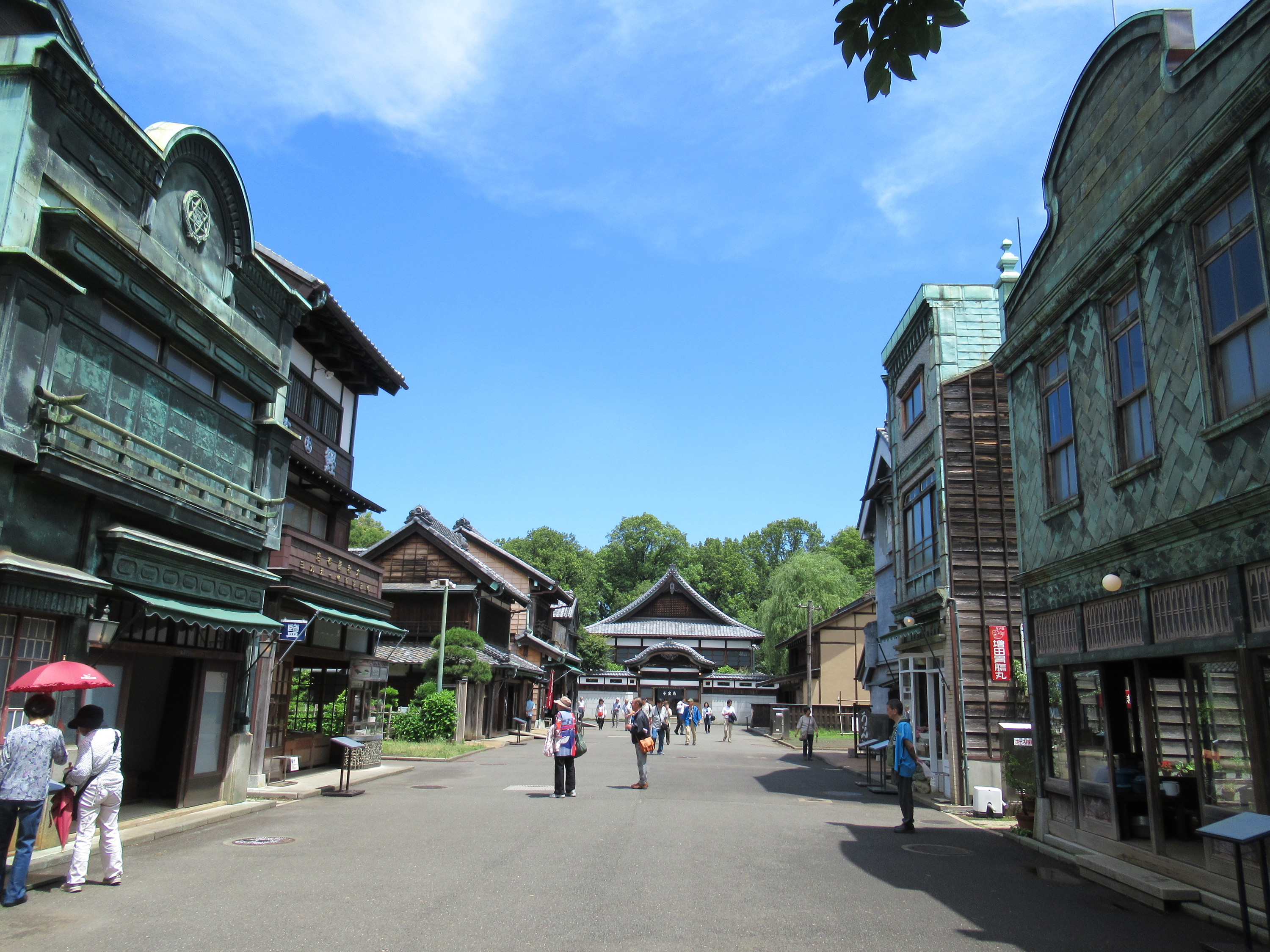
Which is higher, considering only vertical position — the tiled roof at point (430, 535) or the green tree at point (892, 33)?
the tiled roof at point (430, 535)

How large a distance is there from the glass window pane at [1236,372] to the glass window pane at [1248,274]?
28 centimetres

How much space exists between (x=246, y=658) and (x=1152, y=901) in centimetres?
1301

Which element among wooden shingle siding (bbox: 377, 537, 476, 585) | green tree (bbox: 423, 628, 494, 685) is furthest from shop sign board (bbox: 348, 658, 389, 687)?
wooden shingle siding (bbox: 377, 537, 476, 585)

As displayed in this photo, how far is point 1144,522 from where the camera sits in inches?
391

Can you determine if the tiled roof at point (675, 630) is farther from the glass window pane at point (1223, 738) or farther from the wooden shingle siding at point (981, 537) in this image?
the glass window pane at point (1223, 738)

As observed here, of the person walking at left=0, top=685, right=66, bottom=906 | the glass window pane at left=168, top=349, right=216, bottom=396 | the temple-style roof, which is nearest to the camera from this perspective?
the person walking at left=0, top=685, right=66, bottom=906

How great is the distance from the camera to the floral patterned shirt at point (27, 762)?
755cm

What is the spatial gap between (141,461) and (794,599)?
174 feet

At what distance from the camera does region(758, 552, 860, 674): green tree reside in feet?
196

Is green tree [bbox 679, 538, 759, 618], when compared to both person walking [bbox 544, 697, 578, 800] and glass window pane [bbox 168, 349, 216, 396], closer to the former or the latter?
person walking [bbox 544, 697, 578, 800]

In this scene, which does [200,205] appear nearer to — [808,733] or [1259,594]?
[1259,594]

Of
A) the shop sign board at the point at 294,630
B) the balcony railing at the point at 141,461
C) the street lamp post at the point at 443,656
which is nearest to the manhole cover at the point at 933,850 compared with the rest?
the shop sign board at the point at 294,630

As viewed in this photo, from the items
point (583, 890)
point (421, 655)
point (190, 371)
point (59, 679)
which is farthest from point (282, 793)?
point (421, 655)

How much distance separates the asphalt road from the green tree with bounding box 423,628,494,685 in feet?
54.4
